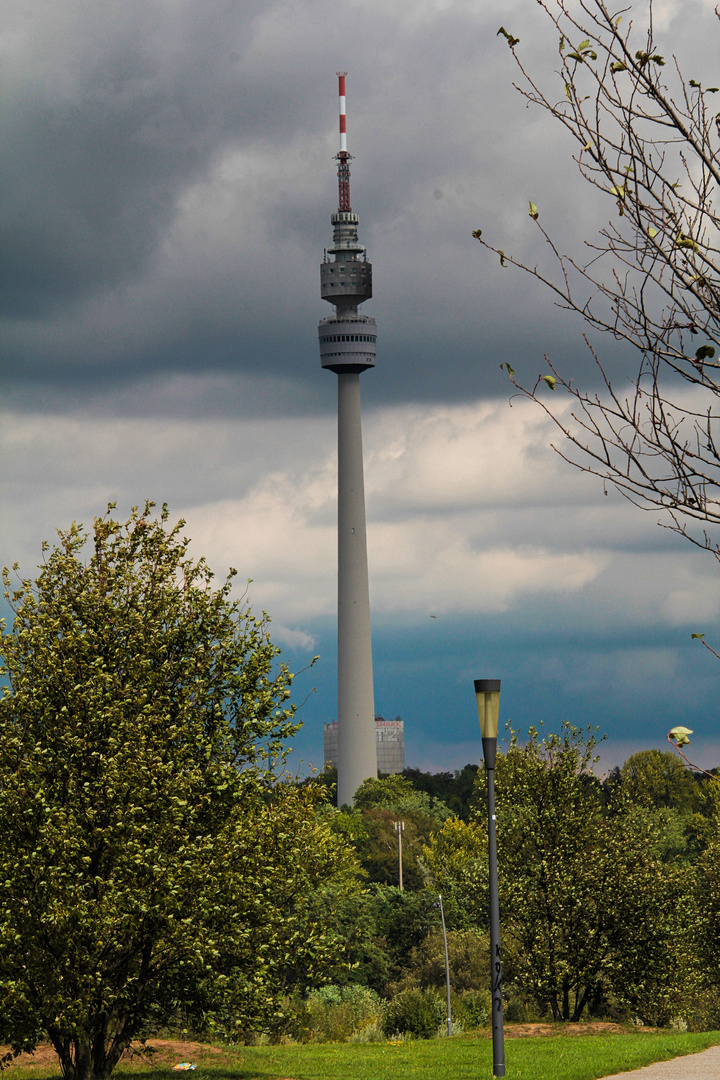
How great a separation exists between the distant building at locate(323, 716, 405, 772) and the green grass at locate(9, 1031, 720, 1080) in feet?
542

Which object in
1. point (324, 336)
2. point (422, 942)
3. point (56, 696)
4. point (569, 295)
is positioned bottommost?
point (422, 942)


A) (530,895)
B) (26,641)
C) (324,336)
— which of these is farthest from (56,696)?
(324,336)

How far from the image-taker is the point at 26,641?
17.9 metres

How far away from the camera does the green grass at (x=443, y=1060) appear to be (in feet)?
62.9

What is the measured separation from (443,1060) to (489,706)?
Answer: 874cm

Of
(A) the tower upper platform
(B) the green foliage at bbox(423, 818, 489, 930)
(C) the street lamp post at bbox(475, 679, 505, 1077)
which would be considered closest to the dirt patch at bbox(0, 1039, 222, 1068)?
(C) the street lamp post at bbox(475, 679, 505, 1077)

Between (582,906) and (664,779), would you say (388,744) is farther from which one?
(582,906)

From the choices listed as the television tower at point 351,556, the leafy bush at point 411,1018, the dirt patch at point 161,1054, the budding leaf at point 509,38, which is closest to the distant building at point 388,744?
the television tower at point 351,556

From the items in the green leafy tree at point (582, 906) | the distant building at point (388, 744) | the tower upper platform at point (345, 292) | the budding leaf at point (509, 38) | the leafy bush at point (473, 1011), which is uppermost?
the tower upper platform at point (345, 292)

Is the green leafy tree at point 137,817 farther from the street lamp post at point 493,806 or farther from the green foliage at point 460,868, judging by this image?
the green foliage at point 460,868

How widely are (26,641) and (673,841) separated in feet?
284

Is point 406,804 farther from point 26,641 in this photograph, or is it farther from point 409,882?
point 26,641

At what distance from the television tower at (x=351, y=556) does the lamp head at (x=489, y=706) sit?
350ft

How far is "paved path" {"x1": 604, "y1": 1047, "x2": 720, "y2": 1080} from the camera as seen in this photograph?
1805 centimetres
